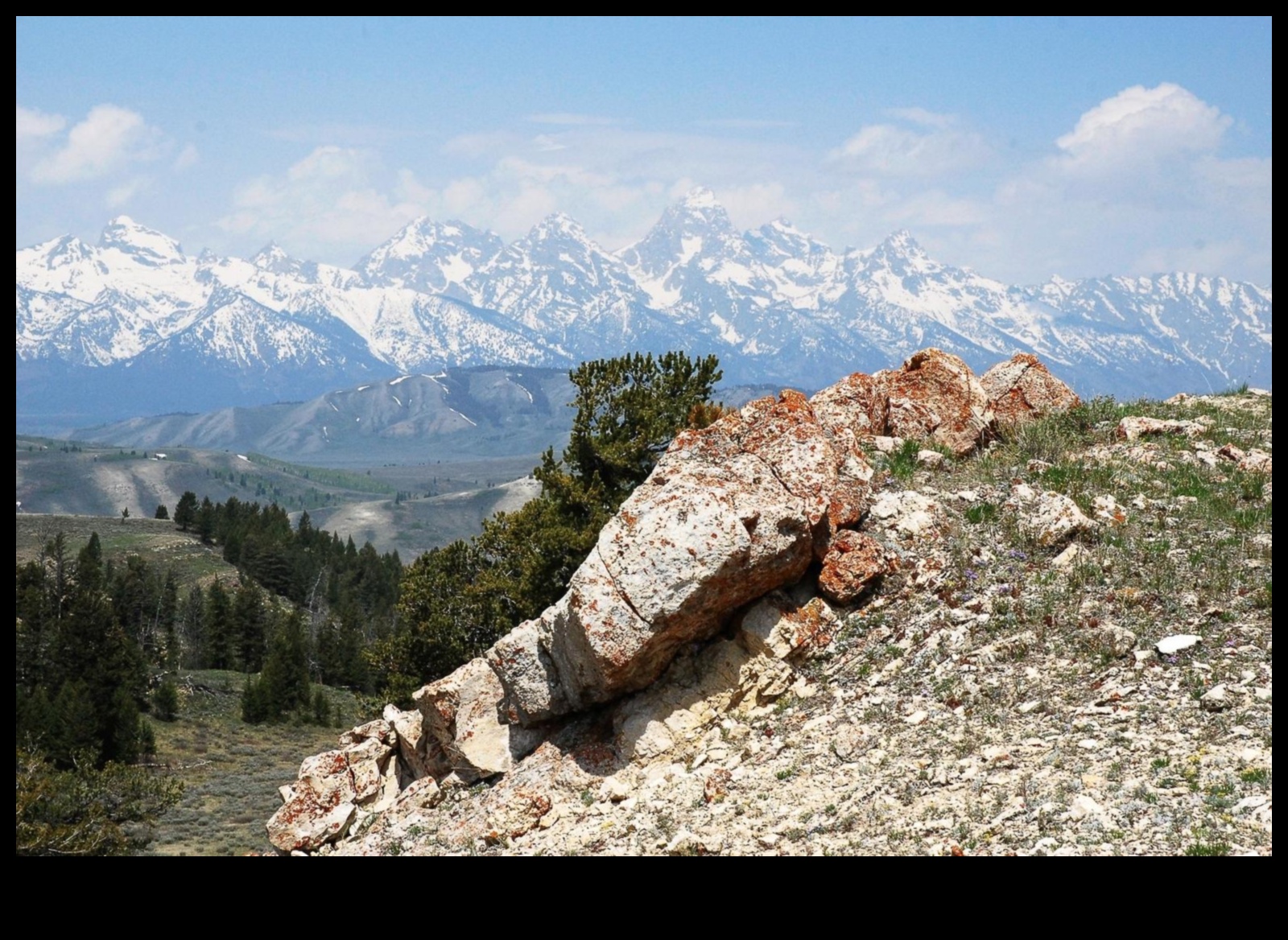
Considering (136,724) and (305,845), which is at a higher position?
(305,845)

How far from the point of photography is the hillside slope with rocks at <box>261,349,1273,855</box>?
1247cm

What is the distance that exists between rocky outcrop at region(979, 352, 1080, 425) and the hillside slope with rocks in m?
4.03

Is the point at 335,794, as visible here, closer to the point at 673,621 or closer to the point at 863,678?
the point at 673,621

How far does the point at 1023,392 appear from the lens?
27.5 m

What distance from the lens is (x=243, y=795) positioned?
60000mm

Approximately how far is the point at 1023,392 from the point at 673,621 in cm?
1481

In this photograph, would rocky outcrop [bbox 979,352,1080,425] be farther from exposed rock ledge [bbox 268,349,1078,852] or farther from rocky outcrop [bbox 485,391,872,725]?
rocky outcrop [bbox 485,391,872,725]

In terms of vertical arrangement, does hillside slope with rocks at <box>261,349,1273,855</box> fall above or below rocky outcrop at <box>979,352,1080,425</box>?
below

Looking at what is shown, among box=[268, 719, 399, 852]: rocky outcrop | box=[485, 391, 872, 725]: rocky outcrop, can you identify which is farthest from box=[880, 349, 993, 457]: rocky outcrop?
box=[268, 719, 399, 852]: rocky outcrop
